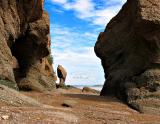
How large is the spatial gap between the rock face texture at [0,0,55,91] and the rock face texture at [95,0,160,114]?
4.84 metres

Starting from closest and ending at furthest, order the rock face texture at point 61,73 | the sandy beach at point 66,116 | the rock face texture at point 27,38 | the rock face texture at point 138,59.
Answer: the sandy beach at point 66,116 < the rock face texture at point 138,59 < the rock face texture at point 27,38 < the rock face texture at point 61,73

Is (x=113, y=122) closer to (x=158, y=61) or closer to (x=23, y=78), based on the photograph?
(x=158, y=61)

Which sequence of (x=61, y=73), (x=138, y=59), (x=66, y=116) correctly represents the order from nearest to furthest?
(x=66, y=116) < (x=138, y=59) < (x=61, y=73)

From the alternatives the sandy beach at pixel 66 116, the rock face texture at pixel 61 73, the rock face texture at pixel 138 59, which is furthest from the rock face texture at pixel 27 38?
the rock face texture at pixel 61 73

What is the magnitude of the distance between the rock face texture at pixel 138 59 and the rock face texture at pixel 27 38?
4845 mm

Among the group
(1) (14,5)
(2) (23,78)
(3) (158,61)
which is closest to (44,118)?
(3) (158,61)

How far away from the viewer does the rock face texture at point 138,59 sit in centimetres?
2048

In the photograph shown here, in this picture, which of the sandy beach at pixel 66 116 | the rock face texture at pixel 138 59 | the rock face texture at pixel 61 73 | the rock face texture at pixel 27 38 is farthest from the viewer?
the rock face texture at pixel 61 73

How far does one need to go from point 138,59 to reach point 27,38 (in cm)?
800

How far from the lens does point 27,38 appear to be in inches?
1059

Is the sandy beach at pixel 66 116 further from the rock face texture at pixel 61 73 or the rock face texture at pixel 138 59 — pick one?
the rock face texture at pixel 61 73

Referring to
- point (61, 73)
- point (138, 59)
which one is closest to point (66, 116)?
point (138, 59)

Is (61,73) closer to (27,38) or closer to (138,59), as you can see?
(27,38)

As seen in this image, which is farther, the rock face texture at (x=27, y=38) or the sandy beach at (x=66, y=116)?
the rock face texture at (x=27, y=38)
